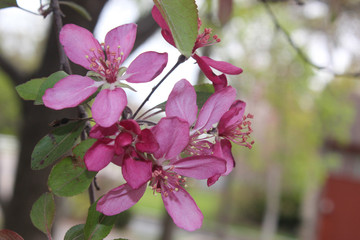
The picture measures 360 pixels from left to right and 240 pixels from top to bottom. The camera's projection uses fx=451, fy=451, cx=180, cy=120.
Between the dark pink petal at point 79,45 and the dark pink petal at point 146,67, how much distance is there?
0.05 metres

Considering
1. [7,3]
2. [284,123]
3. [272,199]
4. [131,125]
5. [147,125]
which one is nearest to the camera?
[131,125]

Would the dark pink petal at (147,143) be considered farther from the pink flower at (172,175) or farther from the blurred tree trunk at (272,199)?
the blurred tree trunk at (272,199)

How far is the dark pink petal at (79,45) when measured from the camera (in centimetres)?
52

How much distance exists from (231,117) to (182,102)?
0.26ft

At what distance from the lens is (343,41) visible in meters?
6.26

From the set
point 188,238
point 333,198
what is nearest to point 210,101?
point 188,238

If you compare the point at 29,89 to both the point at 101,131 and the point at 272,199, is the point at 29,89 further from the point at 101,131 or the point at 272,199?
the point at 272,199

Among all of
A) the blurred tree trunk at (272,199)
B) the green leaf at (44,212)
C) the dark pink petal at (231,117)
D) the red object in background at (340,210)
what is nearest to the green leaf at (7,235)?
the green leaf at (44,212)

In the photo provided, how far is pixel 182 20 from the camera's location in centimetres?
48

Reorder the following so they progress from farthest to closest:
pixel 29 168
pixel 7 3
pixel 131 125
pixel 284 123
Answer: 1. pixel 284 123
2. pixel 29 168
3. pixel 7 3
4. pixel 131 125

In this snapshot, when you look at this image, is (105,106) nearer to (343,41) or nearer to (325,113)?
(343,41)

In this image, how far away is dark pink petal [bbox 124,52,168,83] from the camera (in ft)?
1.70

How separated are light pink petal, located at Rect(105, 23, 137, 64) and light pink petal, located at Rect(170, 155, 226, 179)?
0.50 feet

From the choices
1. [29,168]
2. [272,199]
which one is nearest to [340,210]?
[272,199]
